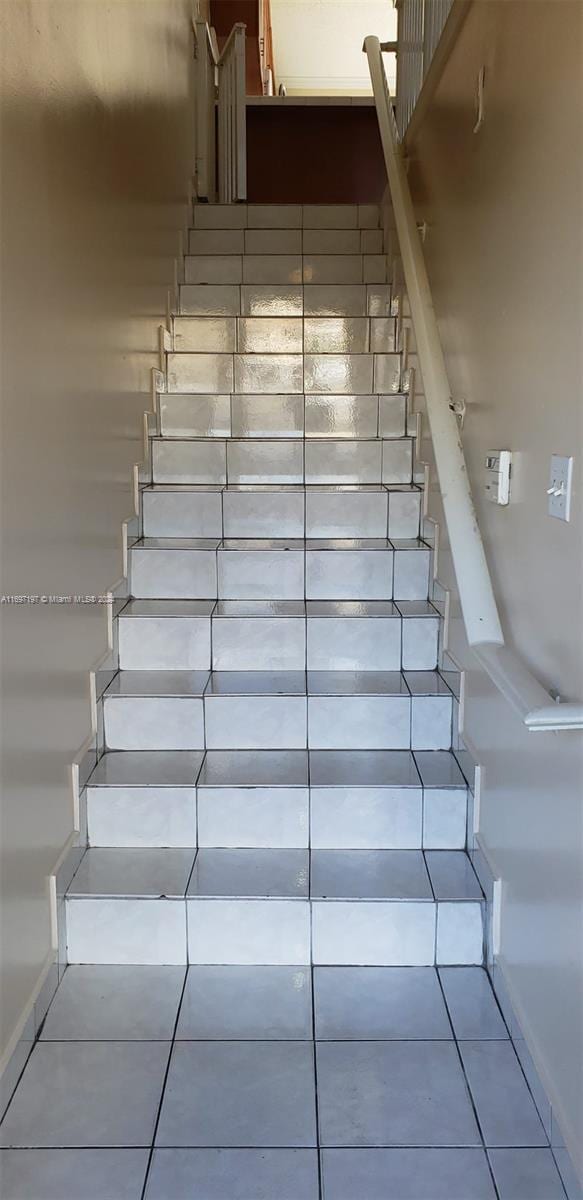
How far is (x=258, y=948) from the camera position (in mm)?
1951

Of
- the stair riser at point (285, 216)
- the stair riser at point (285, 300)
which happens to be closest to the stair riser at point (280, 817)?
the stair riser at point (285, 300)

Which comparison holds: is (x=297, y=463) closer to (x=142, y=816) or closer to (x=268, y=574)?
(x=268, y=574)

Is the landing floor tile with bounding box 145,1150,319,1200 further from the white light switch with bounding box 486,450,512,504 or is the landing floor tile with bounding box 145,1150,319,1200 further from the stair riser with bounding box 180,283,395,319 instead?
the stair riser with bounding box 180,283,395,319

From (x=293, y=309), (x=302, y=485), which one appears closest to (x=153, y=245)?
(x=293, y=309)

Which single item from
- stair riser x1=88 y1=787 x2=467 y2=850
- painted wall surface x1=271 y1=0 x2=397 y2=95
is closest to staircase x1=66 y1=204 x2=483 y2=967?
stair riser x1=88 y1=787 x2=467 y2=850

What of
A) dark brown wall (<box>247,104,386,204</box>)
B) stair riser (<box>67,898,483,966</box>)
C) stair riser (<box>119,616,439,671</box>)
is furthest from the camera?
dark brown wall (<box>247,104,386,204</box>)

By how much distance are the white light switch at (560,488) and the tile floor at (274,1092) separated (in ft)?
3.51

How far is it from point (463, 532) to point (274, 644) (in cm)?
89

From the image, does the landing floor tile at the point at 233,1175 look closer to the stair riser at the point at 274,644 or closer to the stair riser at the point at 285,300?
the stair riser at the point at 274,644

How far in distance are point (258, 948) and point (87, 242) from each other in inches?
71.2

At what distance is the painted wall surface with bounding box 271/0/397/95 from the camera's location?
6977mm

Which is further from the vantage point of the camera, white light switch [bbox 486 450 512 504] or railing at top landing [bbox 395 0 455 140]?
railing at top landing [bbox 395 0 455 140]

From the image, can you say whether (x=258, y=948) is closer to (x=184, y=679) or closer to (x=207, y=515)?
(x=184, y=679)

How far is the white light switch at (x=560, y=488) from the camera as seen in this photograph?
4.44ft
